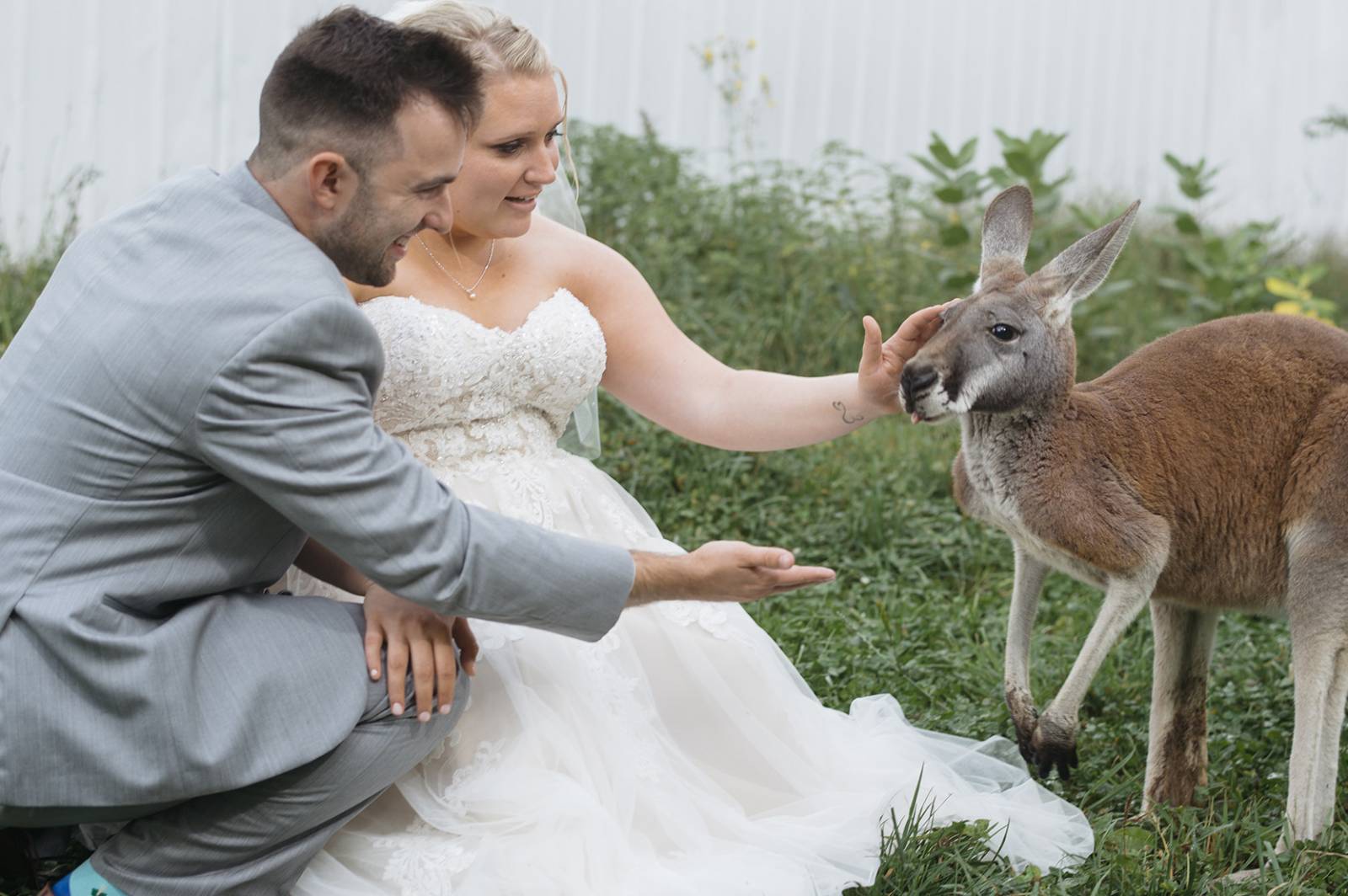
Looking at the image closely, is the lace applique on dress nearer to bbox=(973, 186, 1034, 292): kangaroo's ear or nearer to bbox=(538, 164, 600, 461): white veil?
bbox=(538, 164, 600, 461): white veil

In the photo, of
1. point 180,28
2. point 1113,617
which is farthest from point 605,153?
point 1113,617

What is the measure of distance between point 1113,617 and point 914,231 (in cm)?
468

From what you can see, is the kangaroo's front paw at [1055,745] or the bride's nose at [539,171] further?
the kangaroo's front paw at [1055,745]

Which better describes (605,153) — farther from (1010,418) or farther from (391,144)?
(391,144)

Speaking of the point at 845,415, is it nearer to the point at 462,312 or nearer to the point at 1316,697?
the point at 462,312

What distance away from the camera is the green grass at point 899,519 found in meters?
3.29

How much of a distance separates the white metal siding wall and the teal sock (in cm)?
487

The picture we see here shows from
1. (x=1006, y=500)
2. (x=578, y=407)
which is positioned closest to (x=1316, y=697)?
(x=1006, y=500)

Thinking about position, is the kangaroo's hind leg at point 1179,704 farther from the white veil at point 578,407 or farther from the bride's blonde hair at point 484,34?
the bride's blonde hair at point 484,34

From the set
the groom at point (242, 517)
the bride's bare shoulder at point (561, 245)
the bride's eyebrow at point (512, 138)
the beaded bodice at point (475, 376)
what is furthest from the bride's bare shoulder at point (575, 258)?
the groom at point (242, 517)

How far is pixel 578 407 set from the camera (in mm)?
3791

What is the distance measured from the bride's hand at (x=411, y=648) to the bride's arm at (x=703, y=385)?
1.09 m

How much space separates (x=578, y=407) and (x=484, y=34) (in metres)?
1.00

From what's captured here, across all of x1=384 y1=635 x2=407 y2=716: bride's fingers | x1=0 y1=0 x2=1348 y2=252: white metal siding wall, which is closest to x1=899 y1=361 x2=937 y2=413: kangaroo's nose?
x1=384 y1=635 x2=407 y2=716: bride's fingers
